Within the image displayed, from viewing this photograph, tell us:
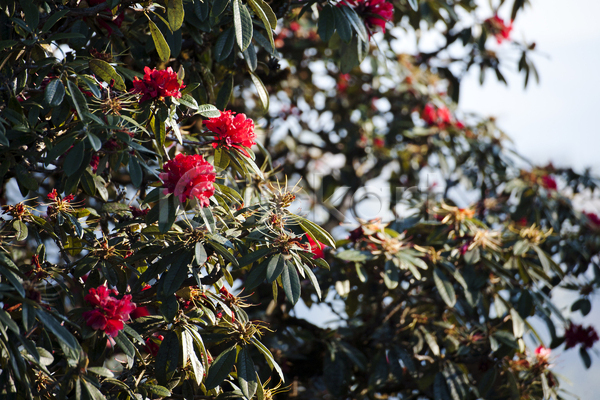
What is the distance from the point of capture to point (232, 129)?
1.18 meters

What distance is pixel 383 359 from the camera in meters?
1.77

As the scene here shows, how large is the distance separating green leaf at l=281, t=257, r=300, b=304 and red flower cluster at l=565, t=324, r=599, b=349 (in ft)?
5.58

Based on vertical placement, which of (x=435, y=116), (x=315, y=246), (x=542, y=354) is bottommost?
(x=542, y=354)

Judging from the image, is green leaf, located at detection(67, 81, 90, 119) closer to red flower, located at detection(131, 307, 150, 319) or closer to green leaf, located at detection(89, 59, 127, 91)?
green leaf, located at detection(89, 59, 127, 91)

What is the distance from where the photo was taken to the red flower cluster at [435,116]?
2744 millimetres

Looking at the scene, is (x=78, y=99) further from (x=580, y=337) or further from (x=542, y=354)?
(x=580, y=337)

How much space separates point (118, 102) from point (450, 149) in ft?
6.77

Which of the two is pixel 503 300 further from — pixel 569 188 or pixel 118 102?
pixel 118 102

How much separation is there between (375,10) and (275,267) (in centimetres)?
95

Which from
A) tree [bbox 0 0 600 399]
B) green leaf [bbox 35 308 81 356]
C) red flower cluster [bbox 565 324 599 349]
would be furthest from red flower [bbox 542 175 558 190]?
green leaf [bbox 35 308 81 356]

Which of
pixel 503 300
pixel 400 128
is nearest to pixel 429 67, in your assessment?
pixel 400 128

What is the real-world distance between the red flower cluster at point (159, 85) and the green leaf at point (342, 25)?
21.5 inches

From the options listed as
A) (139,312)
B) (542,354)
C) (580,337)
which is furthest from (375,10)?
(580,337)

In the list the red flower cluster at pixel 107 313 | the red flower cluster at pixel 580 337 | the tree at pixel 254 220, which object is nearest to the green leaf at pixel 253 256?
the tree at pixel 254 220
